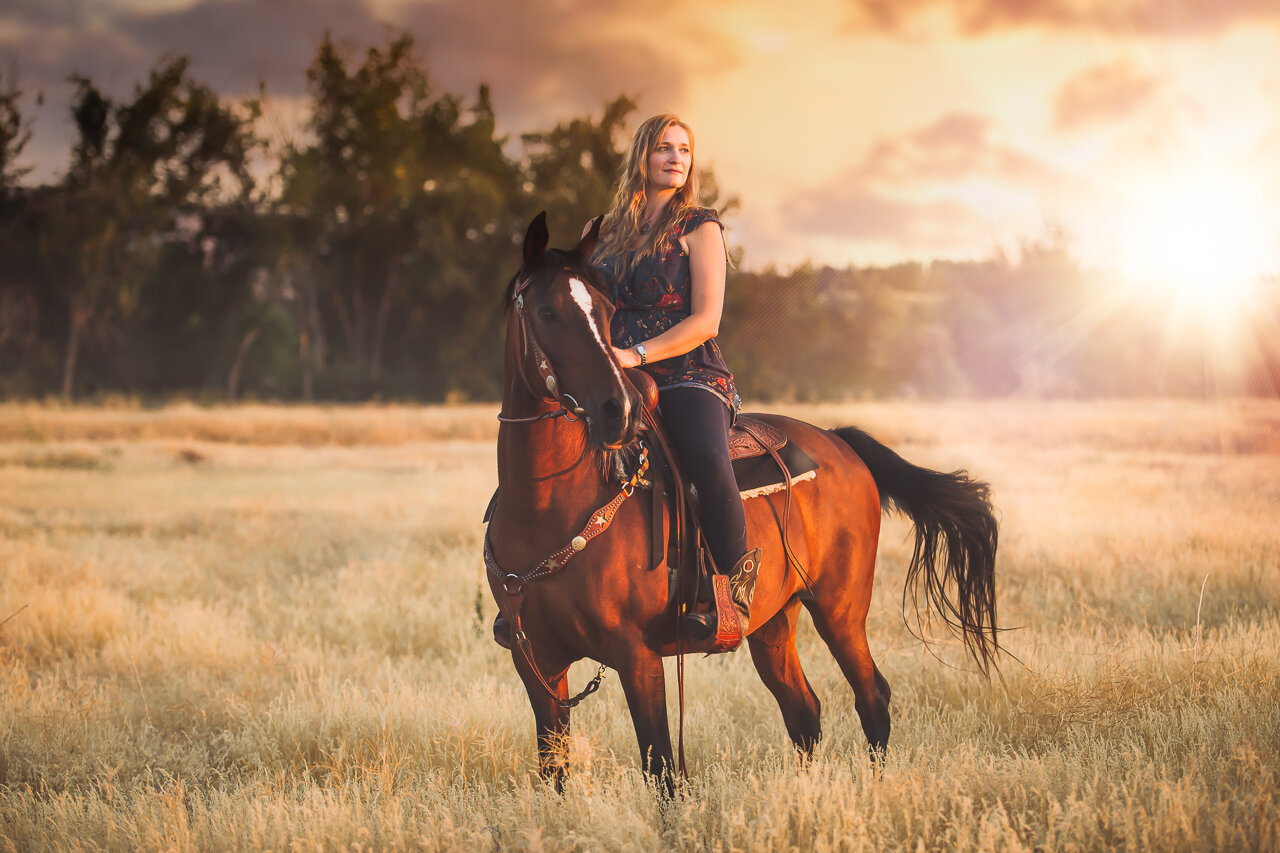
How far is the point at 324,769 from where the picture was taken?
4992 mm

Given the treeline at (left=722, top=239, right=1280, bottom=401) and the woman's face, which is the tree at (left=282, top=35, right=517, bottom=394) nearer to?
the treeline at (left=722, top=239, right=1280, bottom=401)

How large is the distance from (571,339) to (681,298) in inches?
31.3

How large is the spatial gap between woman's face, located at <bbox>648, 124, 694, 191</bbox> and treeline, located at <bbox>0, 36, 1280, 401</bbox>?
33.1 meters

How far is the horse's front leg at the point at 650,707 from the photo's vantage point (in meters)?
3.55

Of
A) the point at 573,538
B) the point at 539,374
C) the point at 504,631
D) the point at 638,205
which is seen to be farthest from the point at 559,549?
the point at 638,205

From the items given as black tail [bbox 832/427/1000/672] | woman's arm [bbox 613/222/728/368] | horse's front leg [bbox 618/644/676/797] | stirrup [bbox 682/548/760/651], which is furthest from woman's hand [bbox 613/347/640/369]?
black tail [bbox 832/427/1000/672]

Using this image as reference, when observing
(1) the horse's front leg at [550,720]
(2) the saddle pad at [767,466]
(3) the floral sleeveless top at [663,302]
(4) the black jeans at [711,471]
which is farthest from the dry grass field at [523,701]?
(3) the floral sleeveless top at [663,302]

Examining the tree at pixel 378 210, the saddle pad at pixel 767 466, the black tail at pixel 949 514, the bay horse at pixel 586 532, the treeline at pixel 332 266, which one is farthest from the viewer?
the tree at pixel 378 210

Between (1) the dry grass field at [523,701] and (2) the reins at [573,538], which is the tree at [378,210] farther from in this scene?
(2) the reins at [573,538]

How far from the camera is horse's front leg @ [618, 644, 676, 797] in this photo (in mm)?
3547

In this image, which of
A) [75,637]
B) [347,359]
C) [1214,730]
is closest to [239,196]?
[347,359]

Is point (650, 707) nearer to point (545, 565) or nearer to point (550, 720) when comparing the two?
point (550, 720)

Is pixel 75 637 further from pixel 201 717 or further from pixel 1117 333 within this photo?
pixel 1117 333

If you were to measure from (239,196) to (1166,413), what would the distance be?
37.1 m
